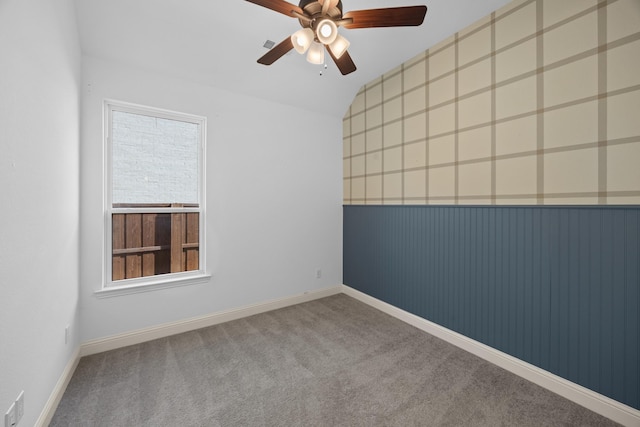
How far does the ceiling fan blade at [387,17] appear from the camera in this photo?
4.84 feet

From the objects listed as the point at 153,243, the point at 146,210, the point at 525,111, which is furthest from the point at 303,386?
the point at 525,111

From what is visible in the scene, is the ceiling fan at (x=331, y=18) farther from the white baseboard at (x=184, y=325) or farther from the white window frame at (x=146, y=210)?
the white baseboard at (x=184, y=325)

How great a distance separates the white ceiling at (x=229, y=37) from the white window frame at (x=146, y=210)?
42cm

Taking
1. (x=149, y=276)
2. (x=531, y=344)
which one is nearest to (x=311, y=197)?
(x=149, y=276)

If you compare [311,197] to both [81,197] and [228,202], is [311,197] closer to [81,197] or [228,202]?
[228,202]

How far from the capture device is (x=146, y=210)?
8.63 feet

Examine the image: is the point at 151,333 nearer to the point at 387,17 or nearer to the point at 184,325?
the point at 184,325

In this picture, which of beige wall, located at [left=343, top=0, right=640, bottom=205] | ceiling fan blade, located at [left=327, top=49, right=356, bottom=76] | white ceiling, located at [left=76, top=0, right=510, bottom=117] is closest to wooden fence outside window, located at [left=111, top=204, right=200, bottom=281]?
white ceiling, located at [left=76, top=0, right=510, bottom=117]

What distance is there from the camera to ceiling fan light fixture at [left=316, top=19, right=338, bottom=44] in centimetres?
157

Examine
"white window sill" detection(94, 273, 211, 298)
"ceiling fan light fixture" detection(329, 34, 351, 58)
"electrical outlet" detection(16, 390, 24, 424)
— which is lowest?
"electrical outlet" detection(16, 390, 24, 424)

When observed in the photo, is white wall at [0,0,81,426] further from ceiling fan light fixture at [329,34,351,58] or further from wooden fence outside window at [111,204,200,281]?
ceiling fan light fixture at [329,34,351,58]

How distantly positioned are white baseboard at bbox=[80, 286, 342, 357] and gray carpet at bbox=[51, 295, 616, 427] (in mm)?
85

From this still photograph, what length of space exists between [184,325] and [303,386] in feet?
5.15

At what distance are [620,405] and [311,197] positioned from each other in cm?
323
